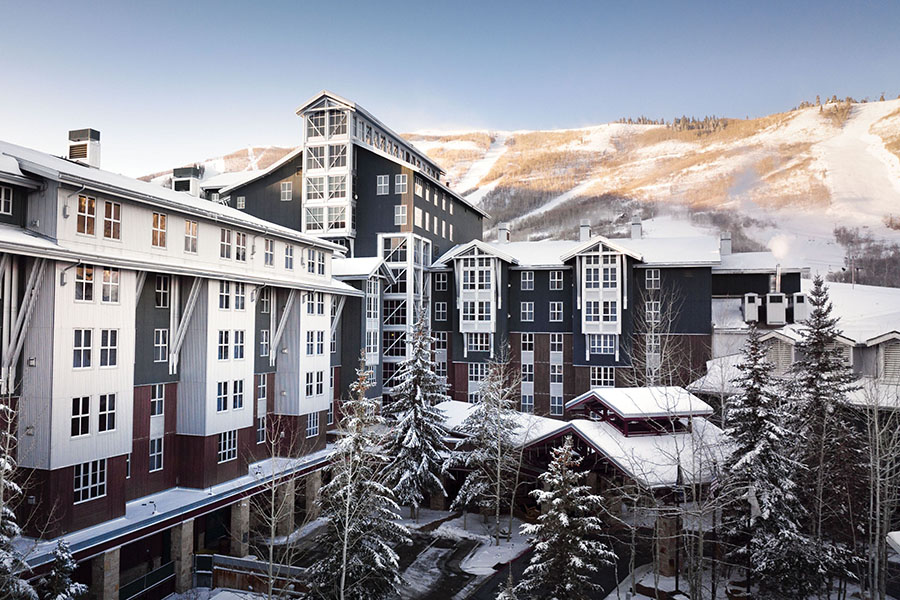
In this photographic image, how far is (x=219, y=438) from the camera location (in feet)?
81.7

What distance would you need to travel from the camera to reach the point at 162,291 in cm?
2312

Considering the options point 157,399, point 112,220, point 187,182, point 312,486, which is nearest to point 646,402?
point 312,486

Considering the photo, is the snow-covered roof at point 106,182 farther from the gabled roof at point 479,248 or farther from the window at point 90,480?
the gabled roof at point 479,248

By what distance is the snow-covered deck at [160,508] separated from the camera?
17.5 m

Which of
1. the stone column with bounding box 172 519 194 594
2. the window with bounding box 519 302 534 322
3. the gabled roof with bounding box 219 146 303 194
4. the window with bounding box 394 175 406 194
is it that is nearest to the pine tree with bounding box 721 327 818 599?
the stone column with bounding box 172 519 194 594

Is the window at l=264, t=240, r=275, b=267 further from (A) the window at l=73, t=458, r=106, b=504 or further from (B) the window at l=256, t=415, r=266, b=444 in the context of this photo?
(A) the window at l=73, t=458, r=106, b=504

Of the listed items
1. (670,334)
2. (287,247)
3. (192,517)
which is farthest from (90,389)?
(670,334)

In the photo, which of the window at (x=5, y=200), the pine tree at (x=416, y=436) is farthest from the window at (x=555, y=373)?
the window at (x=5, y=200)

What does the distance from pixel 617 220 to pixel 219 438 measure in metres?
151

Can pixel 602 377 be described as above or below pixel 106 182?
below

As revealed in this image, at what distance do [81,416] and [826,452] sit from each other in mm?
26919

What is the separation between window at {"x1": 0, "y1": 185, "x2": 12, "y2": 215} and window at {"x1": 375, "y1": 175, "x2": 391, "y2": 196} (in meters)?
26.0

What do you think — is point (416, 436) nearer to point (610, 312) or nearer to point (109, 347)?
point (109, 347)

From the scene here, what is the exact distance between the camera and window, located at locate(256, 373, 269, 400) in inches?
1117
